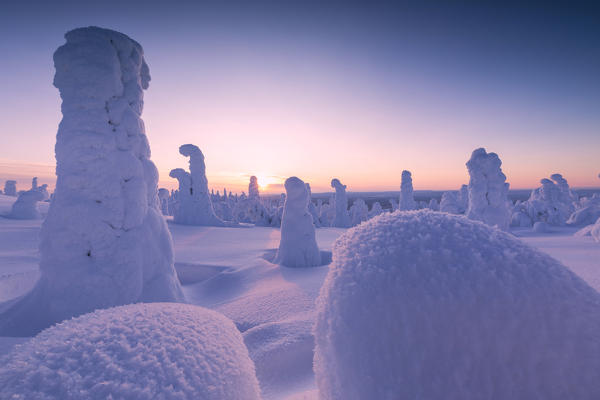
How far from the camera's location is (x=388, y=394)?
2.64ft

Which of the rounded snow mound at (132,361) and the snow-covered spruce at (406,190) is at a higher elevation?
the snow-covered spruce at (406,190)

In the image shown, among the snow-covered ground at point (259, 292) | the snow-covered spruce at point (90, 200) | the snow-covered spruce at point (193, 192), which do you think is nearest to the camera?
the snow-covered ground at point (259, 292)

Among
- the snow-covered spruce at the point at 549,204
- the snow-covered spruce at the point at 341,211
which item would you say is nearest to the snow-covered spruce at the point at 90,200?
the snow-covered spruce at the point at 341,211

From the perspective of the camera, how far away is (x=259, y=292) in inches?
216

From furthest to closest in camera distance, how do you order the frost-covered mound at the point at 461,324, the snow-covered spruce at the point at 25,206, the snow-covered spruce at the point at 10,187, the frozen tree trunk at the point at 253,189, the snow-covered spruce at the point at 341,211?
the snow-covered spruce at the point at 10,187 → the frozen tree trunk at the point at 253,189 → the snow-covered spruce at the point at 341,211 → the snow-covered spruce at the point at 25,206 → the frost-covered mound at the point at 461,324

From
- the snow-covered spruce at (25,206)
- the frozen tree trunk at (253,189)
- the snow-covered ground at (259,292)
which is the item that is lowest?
the snow-covered ground at (259,292)

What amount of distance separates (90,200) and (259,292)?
3457 millimetres

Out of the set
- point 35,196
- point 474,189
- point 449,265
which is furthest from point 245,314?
point 35,196

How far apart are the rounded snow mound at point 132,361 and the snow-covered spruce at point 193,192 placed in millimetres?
18455

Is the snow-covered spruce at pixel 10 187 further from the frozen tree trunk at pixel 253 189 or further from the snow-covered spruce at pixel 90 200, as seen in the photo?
the snow-covered spruce at pixel 90 200

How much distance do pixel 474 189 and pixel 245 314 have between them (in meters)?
14.4

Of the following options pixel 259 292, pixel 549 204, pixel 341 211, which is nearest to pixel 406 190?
pixel 341 211

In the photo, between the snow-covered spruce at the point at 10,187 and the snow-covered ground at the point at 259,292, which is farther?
the snow-covered spruce at the point at 10,187

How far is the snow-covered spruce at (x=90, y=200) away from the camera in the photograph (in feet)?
12.3
